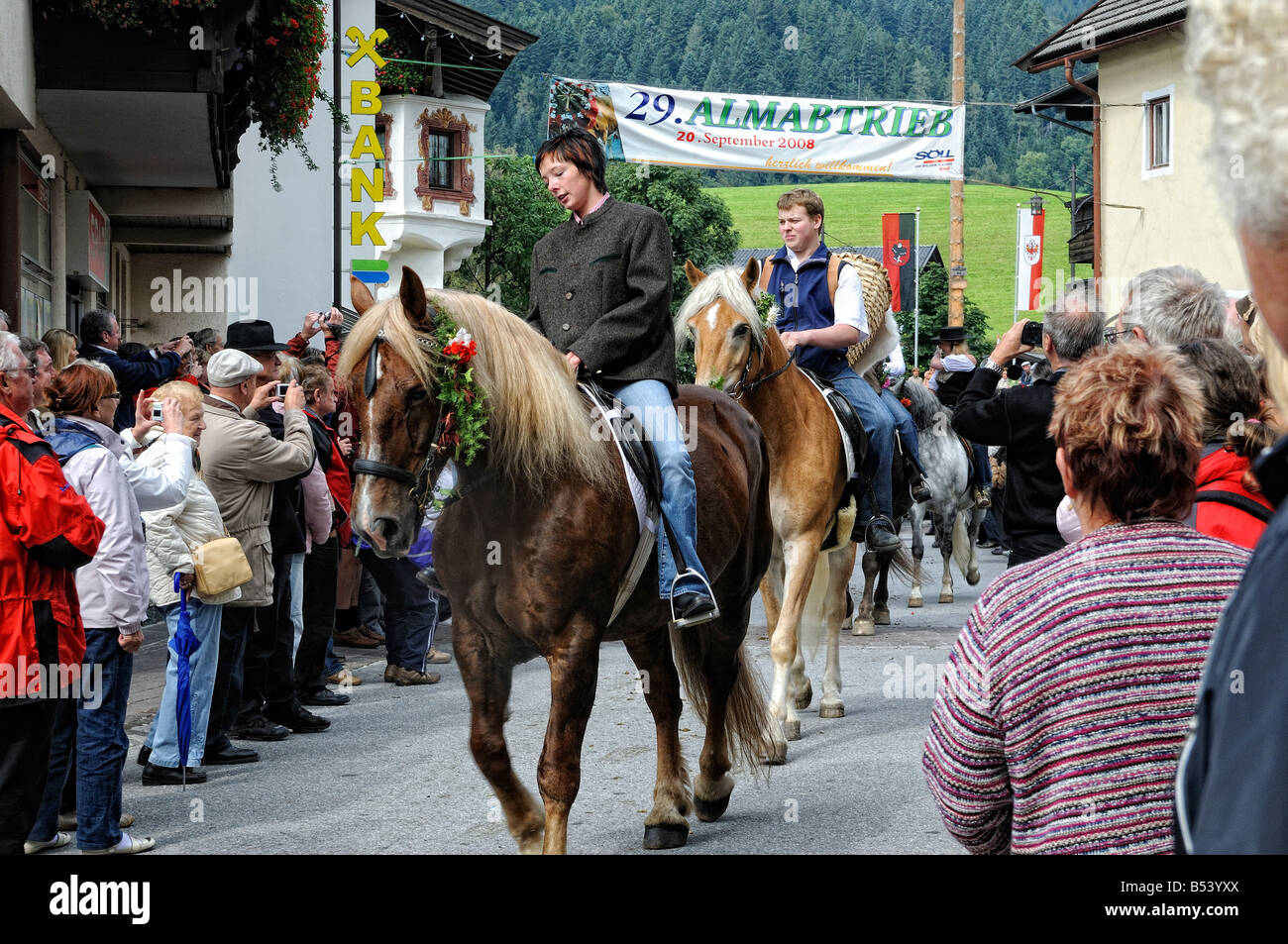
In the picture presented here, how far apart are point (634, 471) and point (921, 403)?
10.7 meters

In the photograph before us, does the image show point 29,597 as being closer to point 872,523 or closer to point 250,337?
point 250,337

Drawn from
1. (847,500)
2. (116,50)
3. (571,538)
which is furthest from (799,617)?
(116,50)

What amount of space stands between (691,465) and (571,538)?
3.27 feet

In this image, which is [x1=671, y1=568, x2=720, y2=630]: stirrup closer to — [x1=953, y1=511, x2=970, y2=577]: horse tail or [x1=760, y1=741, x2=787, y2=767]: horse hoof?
[x1=760, y1=741, x2=787, y2=767]: horse hoof

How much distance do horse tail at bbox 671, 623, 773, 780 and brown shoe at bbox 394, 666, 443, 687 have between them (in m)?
3.94

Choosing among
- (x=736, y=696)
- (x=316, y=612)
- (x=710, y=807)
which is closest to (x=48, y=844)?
(x=710, y=807)

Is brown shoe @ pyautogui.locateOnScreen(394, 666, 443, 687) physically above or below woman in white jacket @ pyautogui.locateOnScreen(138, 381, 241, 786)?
below

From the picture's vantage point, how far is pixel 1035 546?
233 inches

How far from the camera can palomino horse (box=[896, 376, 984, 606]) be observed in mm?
15359

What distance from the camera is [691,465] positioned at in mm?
5832

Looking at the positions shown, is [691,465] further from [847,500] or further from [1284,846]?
[1284,846]

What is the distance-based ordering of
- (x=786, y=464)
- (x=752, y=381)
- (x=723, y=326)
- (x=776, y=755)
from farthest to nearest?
1. (x=786, y=464)
2. (x=752, y=381)
3. (x=723, y=326)
4. (x=776, y=755)

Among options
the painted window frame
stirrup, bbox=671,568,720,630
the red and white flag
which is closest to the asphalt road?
stirrup, bbox=671,568,720,630

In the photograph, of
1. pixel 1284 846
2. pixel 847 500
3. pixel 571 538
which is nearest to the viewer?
pixel 1284 846
